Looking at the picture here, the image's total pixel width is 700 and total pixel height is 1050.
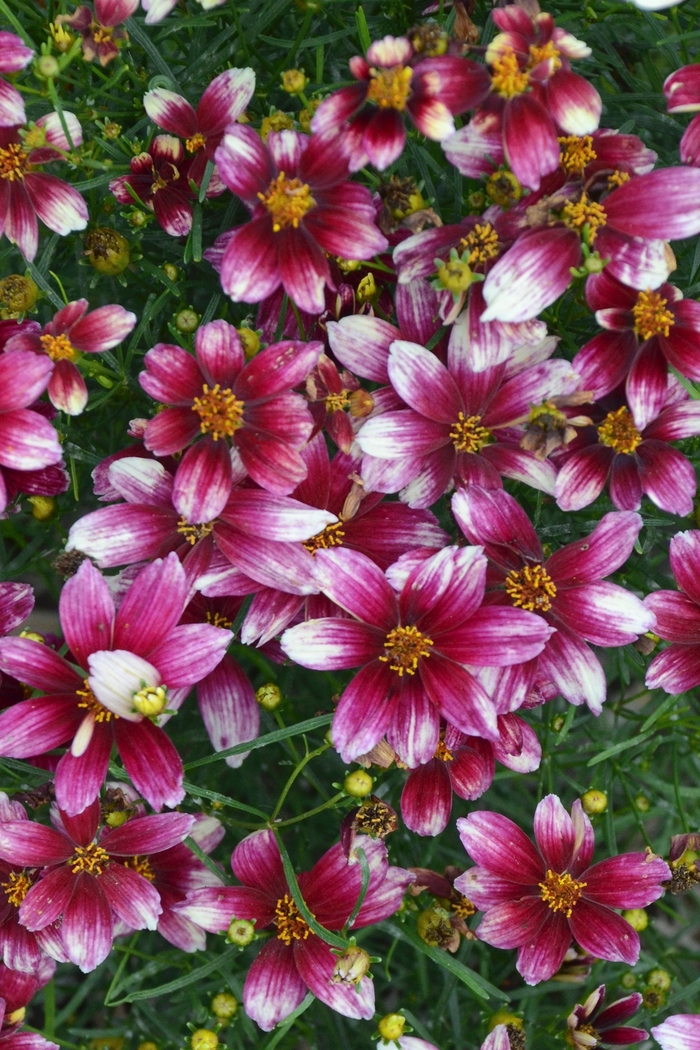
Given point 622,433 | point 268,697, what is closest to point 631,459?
point 622,433

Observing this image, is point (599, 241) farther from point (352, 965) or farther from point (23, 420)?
point (352, 965)

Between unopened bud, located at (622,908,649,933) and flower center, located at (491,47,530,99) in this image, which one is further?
unopened bud, located at (622,908,649,933)

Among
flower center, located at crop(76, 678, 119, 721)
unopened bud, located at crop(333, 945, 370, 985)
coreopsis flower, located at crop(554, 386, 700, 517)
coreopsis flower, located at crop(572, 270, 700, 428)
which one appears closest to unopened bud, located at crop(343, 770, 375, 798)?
unopened bud, located at crop(333, 945, 370, 985)

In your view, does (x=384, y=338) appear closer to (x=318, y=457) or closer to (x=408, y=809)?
(x=318, y=457)

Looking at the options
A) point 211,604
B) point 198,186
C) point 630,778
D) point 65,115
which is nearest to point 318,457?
point 211,604

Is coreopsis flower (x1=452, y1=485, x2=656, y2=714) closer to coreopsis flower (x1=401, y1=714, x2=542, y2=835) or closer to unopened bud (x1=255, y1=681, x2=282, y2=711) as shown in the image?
coreopsis flower (x1=401, y1=714, x2=542, y2=835)

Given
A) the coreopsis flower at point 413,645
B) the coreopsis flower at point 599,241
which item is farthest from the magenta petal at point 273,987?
the coreopsis flower at point 599,241

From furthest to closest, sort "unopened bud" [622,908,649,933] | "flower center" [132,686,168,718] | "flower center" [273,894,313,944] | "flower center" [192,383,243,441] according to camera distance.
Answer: "unopened bud" [622,908,649,933], "flower center" [273,894,313,944], "flower center" [192,383,243,441], "flower center" [132,686,168,718]
